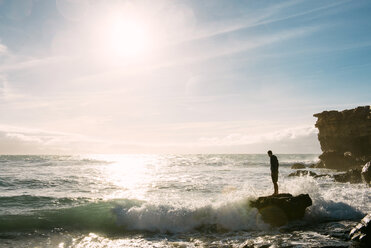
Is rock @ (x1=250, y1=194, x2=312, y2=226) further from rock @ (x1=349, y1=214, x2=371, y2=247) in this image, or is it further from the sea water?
rock @ (x1=349, y1=214, x2=371, y2=247)

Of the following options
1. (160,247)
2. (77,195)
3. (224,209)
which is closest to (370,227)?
(224,209)

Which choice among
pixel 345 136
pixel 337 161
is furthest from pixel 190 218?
pixel 345 136

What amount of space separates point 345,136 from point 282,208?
40006mm

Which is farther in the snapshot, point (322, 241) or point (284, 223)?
point (284, 223)

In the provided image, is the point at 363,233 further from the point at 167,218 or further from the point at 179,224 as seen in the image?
the point at 167,218

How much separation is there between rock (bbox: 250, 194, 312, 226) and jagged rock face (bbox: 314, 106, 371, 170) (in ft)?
111

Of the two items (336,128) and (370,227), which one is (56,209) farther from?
(336,128)

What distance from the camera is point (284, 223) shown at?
11.6 meters

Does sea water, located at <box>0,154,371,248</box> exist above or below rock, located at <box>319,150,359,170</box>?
below

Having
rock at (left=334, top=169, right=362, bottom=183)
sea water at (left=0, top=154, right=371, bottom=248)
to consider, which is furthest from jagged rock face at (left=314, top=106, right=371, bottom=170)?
sea water at (left=0, top=154, right=371, bottom=248)

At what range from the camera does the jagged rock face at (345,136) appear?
41.3 m

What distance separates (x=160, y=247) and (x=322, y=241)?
221 inches

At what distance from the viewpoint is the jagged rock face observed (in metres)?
41.3

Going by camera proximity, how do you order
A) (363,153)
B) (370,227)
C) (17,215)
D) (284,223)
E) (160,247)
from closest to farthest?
1. (370,227)
2. (160,247)
3. (284,223)
4. (17,215)
5. (363,153)
